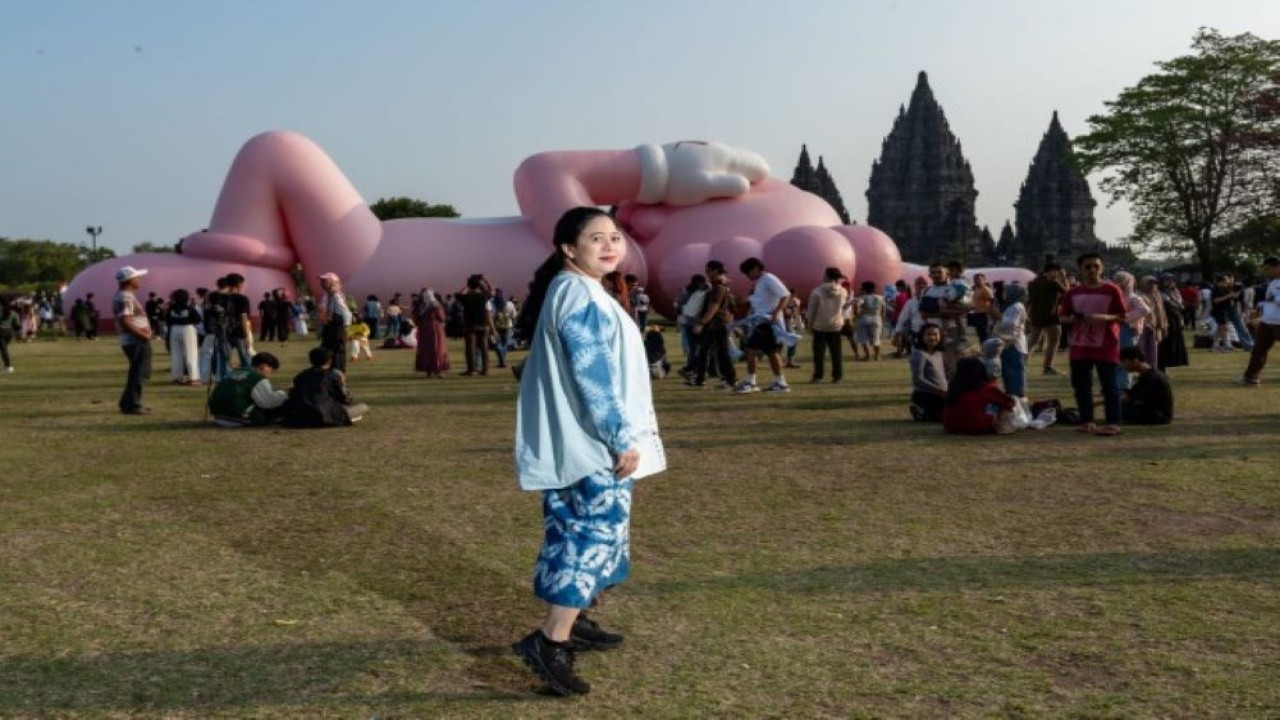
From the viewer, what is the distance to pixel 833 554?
204 inches

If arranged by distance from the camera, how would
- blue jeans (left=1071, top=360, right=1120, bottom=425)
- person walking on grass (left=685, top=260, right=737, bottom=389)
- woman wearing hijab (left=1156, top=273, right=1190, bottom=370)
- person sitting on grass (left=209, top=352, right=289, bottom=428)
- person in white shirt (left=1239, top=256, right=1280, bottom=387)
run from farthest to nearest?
woman wearing hijab (left=1156, top=273, right=1190, bottom=370), person walking on grass (left=685, top=260, right=737, bottom=389), person in white shirt (left=1239, top=256, right=1280, bottom=387), person sitting on grass (left=209, top=352, right=289, bottom=428), blue jeans (left=1071, top=360, right=1120, bottom=425)

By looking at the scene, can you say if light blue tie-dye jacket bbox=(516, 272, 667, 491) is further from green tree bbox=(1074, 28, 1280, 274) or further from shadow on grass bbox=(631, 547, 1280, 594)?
green tree bbox=(1074, 28, 1280, 274)

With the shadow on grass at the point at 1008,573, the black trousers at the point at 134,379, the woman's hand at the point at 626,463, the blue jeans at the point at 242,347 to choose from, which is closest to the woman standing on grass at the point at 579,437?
the woman's hand at the point at 626,463

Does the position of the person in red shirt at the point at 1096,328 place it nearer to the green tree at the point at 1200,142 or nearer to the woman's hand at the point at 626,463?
the woman's hand at the point at 626,463

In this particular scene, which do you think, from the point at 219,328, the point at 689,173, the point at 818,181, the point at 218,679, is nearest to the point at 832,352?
the point at 219,328

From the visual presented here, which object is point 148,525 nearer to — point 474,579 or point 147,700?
point 474,579

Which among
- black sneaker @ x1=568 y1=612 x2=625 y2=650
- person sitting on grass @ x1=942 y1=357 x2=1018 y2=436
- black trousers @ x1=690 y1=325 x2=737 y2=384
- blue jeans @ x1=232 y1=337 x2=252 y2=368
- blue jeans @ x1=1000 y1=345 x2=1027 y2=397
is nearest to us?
black sneaker @ x1=568 y1=612 x2=625 y2=650

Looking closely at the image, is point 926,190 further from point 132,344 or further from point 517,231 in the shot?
point 132,344

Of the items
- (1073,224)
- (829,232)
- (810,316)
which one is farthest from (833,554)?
(1073,224)

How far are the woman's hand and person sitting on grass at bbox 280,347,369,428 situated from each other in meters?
7.08

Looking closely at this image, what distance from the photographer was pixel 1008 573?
480 cm

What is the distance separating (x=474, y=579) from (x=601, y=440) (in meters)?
1.60

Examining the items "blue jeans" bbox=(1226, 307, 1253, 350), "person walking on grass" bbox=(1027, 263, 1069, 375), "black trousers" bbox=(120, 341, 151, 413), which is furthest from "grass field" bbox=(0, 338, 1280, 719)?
"blue jeans" bbox=(1226, 307, 1253, 350)

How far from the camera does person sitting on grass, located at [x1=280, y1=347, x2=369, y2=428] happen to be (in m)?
10.1
